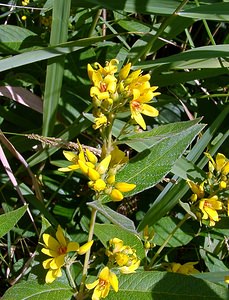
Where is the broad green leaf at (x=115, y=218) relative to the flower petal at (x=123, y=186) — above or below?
below

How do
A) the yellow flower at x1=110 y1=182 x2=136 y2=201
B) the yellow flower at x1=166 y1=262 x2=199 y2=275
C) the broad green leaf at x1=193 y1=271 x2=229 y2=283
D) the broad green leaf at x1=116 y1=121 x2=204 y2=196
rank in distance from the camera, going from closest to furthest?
the yellow flower at x1=110 y1=182 x2=136 y2=201, the broad green leaf at x1=116 y1=121 x2=204 y2=196, the broad green leaf at x1=193 y1=271 x2=229 y2=283, the yellow flower at x1=166 y1=262 x2=199 y2=275

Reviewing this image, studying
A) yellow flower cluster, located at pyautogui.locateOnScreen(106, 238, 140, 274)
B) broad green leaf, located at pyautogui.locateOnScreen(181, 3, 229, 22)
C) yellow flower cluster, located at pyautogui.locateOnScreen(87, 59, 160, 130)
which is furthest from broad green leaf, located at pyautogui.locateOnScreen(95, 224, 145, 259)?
broad green leaf, located at pyautogui.locateOnScreen(181, 3, 229, 22)

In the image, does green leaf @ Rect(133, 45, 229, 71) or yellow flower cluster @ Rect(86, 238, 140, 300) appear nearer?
yellow flower cluster @ Rect(86, 238, 140, 300)

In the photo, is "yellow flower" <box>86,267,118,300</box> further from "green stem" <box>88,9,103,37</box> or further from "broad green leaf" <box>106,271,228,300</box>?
"green stem" <box>88,9,103,37</box>

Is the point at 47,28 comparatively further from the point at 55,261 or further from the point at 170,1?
the point at 55,261

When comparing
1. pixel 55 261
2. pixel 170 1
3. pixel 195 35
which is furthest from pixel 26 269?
pixel 195 35

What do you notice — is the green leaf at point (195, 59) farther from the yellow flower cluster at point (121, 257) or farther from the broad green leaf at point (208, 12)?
the yellow flower cluster at point (121, 257)

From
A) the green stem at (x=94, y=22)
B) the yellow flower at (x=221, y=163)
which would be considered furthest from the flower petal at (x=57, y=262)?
the green stem at (x=94, y=22)
